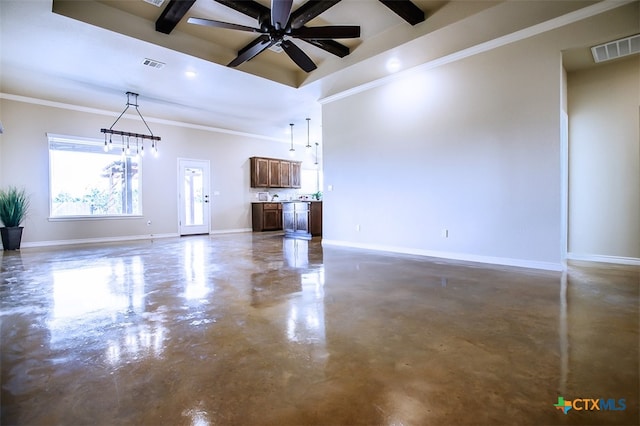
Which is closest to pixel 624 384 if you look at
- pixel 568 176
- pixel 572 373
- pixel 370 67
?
pixel 572 373

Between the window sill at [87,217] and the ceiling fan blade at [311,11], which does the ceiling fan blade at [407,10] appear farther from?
the window sill at [87,217]

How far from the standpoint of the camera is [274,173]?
10.1 m

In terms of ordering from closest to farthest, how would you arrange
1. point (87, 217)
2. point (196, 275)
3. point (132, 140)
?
point (196, 275)
point (87, 217)
point (132, 140)

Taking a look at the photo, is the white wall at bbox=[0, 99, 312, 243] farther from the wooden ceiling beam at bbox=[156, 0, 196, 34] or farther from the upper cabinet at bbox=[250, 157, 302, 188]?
the wooden ceiling beam at bbox=[156, 0, 196, 34]

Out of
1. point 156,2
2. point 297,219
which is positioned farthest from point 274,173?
point 156,2

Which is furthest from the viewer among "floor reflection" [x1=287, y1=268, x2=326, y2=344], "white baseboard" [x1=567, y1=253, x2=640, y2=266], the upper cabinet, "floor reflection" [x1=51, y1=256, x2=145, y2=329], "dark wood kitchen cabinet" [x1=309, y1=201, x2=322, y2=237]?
the upper cabinet

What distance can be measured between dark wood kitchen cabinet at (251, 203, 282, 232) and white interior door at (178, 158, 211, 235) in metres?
1.47

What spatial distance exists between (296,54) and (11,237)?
6.50m

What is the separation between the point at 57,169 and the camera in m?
6.62

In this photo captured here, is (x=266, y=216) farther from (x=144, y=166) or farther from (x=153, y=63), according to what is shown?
(x=153, y=63)

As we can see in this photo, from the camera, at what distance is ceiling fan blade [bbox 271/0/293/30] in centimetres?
294

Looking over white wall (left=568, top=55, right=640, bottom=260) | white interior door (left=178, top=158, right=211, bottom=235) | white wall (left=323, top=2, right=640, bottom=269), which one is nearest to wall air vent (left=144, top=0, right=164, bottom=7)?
white wall (left=323, top=2, right=640, bottom=269)

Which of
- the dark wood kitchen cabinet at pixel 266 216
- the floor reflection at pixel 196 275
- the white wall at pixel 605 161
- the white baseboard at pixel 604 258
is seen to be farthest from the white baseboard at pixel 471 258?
the dark wood kitchen cabinet at pixel 266 216

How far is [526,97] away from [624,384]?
360 cm
